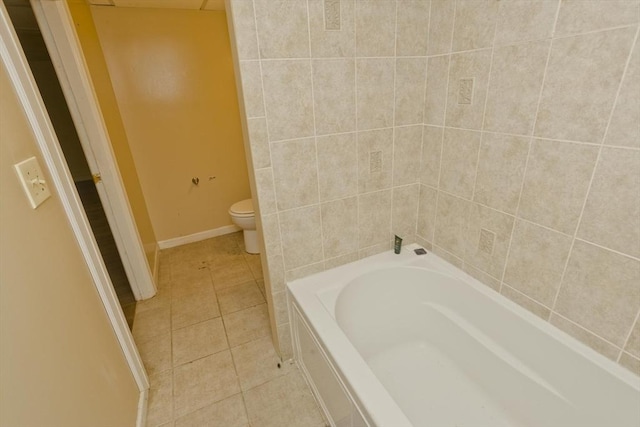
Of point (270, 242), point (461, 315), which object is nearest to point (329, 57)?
point (270, 242)

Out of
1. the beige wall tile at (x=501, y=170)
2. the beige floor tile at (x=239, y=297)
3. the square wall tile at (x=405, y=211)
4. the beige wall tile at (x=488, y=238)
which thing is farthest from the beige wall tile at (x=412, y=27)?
the beige floor tile at (x=239, y=297)

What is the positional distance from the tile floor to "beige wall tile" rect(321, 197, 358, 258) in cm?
69

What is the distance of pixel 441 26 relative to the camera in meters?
1.30

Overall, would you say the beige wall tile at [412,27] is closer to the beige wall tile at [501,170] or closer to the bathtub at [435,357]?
the beige wall tile at [501,170]

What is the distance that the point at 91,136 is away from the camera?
1.71m

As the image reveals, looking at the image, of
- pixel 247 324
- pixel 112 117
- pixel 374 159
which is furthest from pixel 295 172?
pixel 112 117

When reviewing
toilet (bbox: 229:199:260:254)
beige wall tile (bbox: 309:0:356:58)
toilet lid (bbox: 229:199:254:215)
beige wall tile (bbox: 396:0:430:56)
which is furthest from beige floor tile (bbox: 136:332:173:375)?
beige wall tile (bbox: 396:0:430:56)

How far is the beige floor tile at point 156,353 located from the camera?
1.63 metres

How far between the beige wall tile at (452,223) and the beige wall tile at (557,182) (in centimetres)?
30

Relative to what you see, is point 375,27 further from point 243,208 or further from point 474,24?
point 243,208

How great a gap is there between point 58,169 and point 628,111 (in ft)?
5.82

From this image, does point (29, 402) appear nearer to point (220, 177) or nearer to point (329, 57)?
point (329, 57)

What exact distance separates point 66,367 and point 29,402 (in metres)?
Result: 0.19

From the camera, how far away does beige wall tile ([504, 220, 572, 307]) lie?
1067mm
